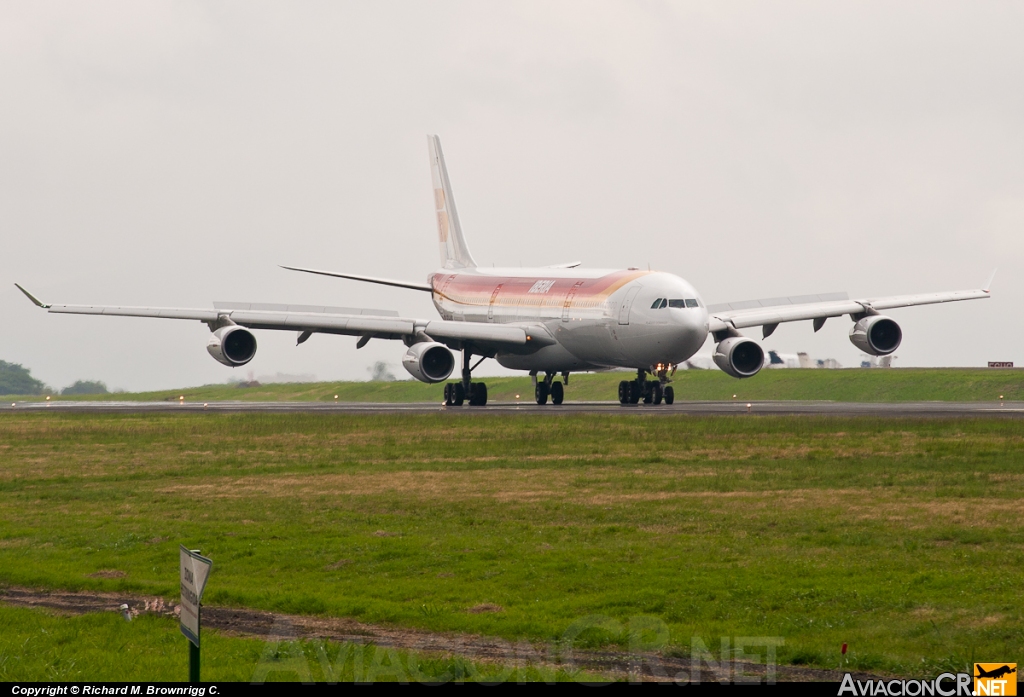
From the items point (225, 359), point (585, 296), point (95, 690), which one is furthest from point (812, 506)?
point (225, 359)

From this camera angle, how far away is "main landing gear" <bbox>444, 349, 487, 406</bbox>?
51.9m

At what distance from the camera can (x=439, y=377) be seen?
48375mm

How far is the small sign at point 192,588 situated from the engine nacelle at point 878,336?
4329 centimetres

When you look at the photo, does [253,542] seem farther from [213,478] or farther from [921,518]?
[921,518]

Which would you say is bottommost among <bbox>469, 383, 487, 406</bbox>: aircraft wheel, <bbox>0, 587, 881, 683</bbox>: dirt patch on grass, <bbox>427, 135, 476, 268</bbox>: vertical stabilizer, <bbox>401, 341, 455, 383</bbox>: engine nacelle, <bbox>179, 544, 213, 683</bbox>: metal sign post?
<bbox>0, 587, 881, 683</bbox>: dirt patch on grass

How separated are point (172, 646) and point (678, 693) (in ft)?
18.7

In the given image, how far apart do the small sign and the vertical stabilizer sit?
54.4m

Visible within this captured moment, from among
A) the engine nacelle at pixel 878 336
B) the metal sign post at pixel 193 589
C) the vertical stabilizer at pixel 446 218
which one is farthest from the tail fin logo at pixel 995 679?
the vertical stabilizer at pixel 446 218

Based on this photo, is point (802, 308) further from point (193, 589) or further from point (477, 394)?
point (193, 589)

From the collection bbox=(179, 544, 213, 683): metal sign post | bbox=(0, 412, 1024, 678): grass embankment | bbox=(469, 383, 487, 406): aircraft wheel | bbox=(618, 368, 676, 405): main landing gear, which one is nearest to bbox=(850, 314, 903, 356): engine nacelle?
bbox=(618, 368, 676, 405): main landing gear

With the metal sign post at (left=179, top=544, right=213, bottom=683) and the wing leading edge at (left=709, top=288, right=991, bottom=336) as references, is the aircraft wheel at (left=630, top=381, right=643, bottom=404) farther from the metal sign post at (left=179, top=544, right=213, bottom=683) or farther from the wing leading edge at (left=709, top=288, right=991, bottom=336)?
the metal sign post at (left=179, top=544, right=213, bottom=683)

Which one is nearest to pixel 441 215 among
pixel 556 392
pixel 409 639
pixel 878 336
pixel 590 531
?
pixel 556 392

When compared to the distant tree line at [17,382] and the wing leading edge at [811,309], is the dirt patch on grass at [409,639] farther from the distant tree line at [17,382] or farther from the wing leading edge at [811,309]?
the distant tree line at [17,382]

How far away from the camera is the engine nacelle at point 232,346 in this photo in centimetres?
4912
